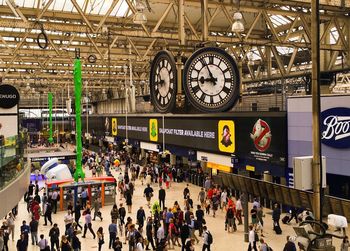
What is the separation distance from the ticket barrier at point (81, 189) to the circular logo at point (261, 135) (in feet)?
31.4

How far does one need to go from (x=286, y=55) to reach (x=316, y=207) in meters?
32.3

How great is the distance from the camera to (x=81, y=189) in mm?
19906

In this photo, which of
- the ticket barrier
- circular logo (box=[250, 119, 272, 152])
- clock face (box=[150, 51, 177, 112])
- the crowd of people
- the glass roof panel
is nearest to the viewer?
clock face (box=[150, 51, 177, 112])

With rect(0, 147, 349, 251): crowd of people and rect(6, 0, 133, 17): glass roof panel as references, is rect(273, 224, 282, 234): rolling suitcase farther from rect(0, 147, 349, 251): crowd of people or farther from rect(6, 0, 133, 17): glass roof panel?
rect(6, 0, 133, 17): glass roof panel

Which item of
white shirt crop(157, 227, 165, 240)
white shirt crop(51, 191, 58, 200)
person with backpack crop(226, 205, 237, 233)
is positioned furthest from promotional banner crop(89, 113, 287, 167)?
white shirt crop(51, 191, 58, 200)

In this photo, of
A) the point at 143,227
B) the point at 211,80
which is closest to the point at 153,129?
the point at 143,227

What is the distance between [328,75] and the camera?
17141 millimetres

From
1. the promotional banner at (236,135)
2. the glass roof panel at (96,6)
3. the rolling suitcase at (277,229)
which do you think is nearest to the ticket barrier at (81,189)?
the promotional banner at (236,135)

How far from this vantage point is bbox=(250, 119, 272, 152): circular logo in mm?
12943

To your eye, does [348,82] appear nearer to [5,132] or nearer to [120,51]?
[5,132]

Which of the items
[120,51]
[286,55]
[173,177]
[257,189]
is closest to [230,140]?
[257,189]

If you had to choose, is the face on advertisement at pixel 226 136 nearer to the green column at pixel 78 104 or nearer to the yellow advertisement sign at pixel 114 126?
the green column at pixel 78 104

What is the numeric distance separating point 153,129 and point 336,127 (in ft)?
29.2

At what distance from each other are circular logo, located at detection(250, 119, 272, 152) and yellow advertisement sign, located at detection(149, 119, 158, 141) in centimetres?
549
